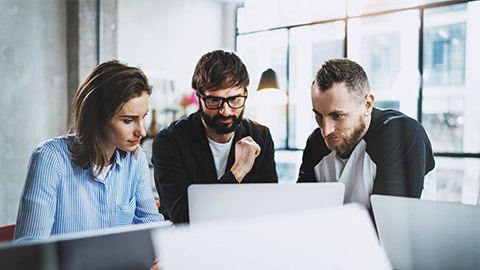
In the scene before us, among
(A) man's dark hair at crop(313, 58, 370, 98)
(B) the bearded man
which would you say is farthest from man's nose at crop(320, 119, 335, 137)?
(A) man's dark hair at crop(313, 58, 370, 98)

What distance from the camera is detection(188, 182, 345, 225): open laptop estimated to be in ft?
3.01

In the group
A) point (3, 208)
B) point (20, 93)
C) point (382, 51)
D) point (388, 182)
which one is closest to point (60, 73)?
point (20, 93)

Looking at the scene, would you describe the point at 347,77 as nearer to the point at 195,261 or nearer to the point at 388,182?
the point at 388,182

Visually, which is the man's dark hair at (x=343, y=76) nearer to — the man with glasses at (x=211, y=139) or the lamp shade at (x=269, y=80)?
the man with glasses at (x=211, y=139)

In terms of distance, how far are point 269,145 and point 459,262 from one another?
3.44 feet

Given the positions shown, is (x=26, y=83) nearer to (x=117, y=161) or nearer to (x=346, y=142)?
(x=117, y=161)

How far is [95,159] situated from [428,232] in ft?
3.58

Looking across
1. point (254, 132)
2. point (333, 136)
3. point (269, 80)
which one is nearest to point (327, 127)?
point (333, 136)

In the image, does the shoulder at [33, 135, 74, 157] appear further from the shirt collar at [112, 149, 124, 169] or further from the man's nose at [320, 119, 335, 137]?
the man's nose at [320, 119, 335, 137]

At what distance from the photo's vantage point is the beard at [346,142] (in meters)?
1.57

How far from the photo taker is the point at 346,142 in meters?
1.57

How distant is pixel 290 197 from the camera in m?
0.95

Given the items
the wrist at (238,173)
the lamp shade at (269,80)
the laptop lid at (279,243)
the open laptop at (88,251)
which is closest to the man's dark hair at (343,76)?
the wrist at (238,173)

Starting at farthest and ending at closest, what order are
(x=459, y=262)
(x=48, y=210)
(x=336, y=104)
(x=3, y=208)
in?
(x=3, y=208) → (x=336, y=104) → (x=48, y=210) → (x=459, y=262)
